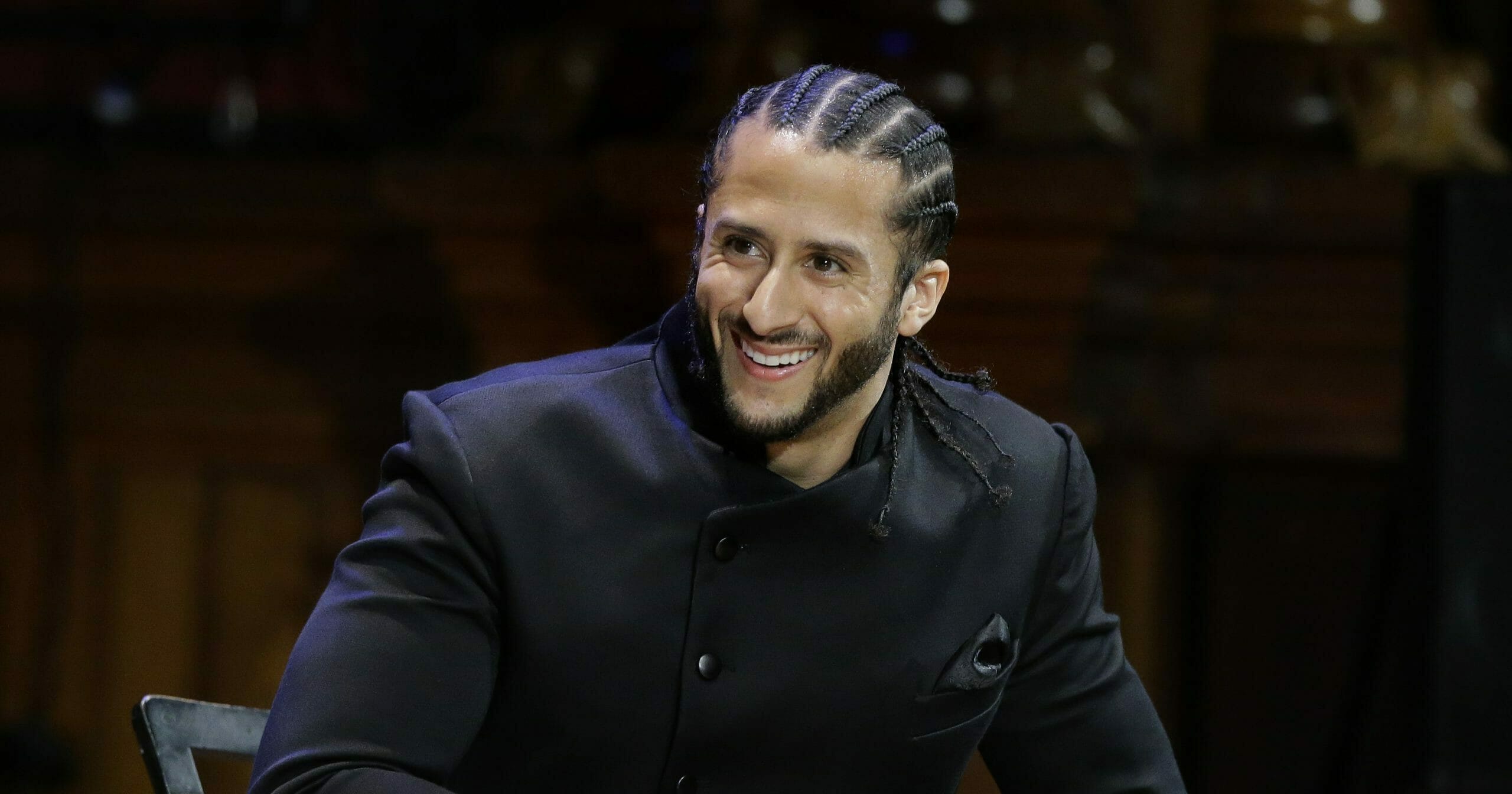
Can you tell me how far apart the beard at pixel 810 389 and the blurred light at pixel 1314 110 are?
1729 millimetres

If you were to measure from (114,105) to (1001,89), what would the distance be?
5.05 feet

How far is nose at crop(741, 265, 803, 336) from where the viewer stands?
4.31ft

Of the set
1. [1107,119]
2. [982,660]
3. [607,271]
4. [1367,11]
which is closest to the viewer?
[982,660]

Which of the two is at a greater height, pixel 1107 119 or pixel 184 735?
pixel 1107 119

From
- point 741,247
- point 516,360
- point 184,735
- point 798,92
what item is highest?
point 798,92

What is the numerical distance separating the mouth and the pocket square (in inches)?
11.4

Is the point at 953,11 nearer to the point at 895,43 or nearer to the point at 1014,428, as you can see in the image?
the point at 895,43

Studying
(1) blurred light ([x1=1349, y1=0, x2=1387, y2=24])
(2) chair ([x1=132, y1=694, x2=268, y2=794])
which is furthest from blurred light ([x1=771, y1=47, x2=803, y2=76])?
(2) chair ([x1=132, y1=694, x2=268, y2=794])

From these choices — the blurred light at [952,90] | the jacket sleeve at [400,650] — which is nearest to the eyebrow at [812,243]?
the jacket sleeve at [400,650]

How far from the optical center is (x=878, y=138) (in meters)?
1.35

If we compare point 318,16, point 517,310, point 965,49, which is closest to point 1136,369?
point 965,49

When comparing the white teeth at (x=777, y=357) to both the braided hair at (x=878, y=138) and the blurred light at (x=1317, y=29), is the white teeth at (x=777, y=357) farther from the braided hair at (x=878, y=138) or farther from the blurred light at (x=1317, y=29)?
the blurred light at (x=1317, y=29)

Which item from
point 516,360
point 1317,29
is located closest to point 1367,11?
point 1317,29

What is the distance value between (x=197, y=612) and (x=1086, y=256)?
160 centimetres
